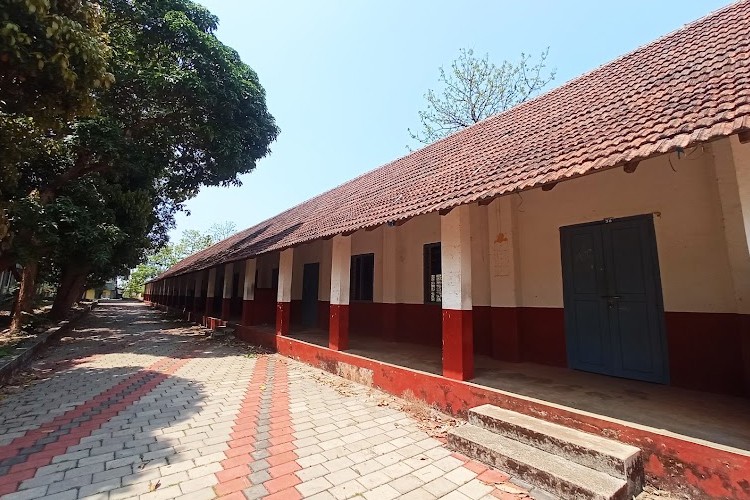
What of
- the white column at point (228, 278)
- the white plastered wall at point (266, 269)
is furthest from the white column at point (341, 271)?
the white plastered wall at point (266, 269)

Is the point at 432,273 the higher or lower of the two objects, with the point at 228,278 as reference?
lower

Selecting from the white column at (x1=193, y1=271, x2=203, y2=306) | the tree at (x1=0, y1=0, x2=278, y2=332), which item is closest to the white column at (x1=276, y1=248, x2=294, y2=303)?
the tree at (x1=0, y1=0, x2=278, y2=332)

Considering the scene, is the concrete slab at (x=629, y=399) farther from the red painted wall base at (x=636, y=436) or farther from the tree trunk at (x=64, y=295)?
the tree trunk at (x=64, y=295)

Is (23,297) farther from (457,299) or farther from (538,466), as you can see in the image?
(538,466)

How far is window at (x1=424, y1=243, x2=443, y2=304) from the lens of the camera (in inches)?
300

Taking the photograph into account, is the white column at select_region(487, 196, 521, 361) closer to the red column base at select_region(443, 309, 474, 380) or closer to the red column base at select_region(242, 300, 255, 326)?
the red column base at select_region(443, 309, 474, 380)

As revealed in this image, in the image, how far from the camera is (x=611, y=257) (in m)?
4.82

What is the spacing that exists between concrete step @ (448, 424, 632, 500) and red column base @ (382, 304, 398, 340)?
4.60m

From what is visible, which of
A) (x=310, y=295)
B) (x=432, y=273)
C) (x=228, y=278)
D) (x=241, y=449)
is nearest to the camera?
(x=241, y=449)

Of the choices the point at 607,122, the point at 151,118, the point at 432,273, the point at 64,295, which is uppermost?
the point at 151,118

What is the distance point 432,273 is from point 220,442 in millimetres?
5221

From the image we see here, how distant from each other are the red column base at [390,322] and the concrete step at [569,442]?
14.6 feet

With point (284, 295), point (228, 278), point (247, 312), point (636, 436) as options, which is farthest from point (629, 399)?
point (228, 278)

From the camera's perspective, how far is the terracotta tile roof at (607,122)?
303 centimetres
